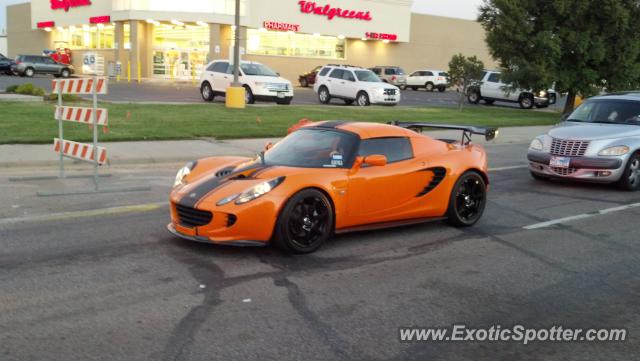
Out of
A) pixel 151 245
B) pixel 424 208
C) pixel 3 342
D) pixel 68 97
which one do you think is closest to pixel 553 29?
pixel 68 97

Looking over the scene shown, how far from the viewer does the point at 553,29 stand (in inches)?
1117

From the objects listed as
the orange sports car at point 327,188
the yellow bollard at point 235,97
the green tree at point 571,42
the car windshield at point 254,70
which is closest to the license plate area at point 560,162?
the orange sports car at point 327,188

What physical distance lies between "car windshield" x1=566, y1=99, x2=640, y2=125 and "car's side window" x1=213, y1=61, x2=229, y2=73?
1732 cm

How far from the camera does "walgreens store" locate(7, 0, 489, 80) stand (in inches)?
1909

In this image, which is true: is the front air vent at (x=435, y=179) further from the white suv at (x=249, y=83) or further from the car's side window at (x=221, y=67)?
the car's side window at (x=221, y=67)

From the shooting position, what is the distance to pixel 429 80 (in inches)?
2094

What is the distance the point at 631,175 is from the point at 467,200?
4438 mm

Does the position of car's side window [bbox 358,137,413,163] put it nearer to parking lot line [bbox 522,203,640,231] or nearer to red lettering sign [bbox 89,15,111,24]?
parking lot line [bbox 522,203,640,231]

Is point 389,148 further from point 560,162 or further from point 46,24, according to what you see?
point 46,24

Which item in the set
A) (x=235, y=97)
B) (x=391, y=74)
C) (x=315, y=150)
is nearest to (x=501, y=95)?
(x=391, y=74)

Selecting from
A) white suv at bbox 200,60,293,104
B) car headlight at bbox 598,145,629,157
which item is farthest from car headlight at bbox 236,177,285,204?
white suv at bbox 200,60,293,104

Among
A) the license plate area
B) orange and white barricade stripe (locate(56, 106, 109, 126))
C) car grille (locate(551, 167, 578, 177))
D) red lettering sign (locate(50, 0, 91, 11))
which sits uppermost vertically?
red lettering sign (locate(50, 0, 91, 11))

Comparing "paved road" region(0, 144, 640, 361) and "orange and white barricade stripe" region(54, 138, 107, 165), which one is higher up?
"orange and white barricade stripe" region(54, 138, 107, 165)

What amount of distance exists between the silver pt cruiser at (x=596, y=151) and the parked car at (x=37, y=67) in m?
42.0
